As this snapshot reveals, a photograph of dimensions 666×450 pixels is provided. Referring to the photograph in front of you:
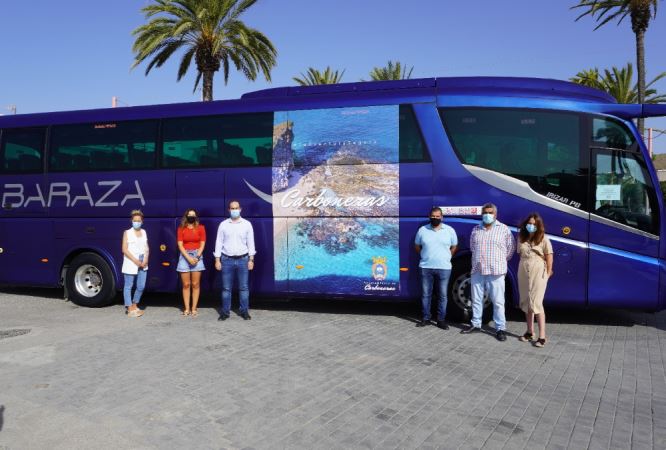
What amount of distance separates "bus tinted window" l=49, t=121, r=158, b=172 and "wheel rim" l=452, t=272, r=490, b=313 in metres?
5.44

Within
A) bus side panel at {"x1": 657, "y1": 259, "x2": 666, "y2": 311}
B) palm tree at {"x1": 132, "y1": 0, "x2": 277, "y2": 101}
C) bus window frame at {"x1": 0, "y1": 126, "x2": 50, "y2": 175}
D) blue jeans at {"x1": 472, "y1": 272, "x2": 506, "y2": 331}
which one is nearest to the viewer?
blue jeans at {"x1": 472, "y1": 272, "x2": 506, "y2": 331}

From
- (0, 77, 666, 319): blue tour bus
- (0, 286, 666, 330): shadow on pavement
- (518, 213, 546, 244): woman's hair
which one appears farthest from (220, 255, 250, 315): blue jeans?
(518, 213, 546, 244): woman's hair

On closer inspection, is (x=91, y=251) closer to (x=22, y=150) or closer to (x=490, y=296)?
(x=22, y=150)

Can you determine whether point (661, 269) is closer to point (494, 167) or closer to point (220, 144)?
point (494, 167)

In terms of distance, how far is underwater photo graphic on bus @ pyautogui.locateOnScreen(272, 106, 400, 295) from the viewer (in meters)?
7.73

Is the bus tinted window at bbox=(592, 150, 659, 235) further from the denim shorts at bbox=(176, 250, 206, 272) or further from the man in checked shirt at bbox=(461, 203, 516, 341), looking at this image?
the denim shorts at bbox=(176, 250, 206, 272)

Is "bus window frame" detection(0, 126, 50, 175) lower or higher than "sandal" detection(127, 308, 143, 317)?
higher

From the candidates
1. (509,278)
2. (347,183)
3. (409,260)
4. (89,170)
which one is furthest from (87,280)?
(509,278)

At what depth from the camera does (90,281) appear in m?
9.34

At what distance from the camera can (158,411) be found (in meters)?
4.39

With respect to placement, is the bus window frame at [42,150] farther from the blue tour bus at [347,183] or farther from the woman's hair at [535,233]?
the woman's hair at [535,233]

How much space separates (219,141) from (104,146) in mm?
2220

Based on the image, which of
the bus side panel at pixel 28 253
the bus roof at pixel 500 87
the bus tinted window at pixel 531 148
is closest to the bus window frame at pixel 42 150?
the bus side panel at pixel 28 253

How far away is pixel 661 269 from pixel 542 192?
75.6 inches
